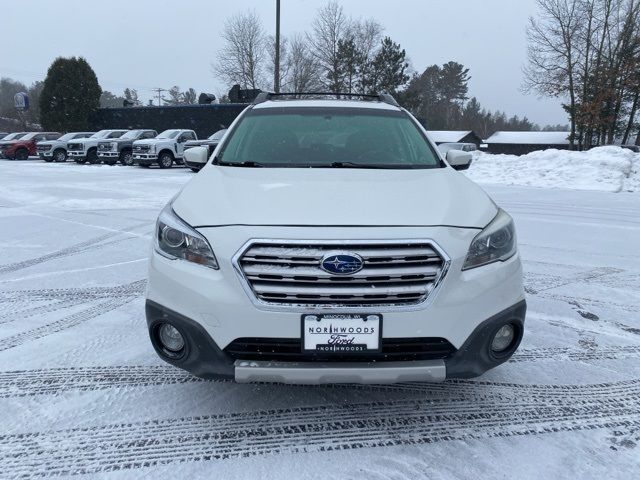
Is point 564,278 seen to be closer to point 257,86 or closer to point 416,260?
point 416,260

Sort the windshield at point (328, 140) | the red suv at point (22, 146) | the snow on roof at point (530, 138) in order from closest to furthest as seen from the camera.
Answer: the windshield at point (328, 140) → the red suv at point (22, 146) → the snow on roof at point (530, 138)

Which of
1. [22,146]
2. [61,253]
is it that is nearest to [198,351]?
[61,253]

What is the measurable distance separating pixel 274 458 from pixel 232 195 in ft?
4.34

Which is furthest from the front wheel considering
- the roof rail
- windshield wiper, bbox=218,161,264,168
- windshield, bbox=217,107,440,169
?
windshield wiper, bbox=218,161,264,168

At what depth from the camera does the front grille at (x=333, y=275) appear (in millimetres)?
2369

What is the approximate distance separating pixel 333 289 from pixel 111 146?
80.7ft

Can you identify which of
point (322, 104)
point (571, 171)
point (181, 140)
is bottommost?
point (571, 171)

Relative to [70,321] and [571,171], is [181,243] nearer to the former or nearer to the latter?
[70,321]

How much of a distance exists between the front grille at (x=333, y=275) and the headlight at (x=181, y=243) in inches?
8.1

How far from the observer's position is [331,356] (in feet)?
7.85

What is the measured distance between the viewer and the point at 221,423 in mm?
2744

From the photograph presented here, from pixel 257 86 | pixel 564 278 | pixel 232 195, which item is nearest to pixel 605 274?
pixel 564 278

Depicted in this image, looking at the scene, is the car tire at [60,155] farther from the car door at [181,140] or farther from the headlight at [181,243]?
the headlight at [181,243]

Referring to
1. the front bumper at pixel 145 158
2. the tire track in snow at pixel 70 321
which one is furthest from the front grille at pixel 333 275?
the front bumper at pixel 145 158
